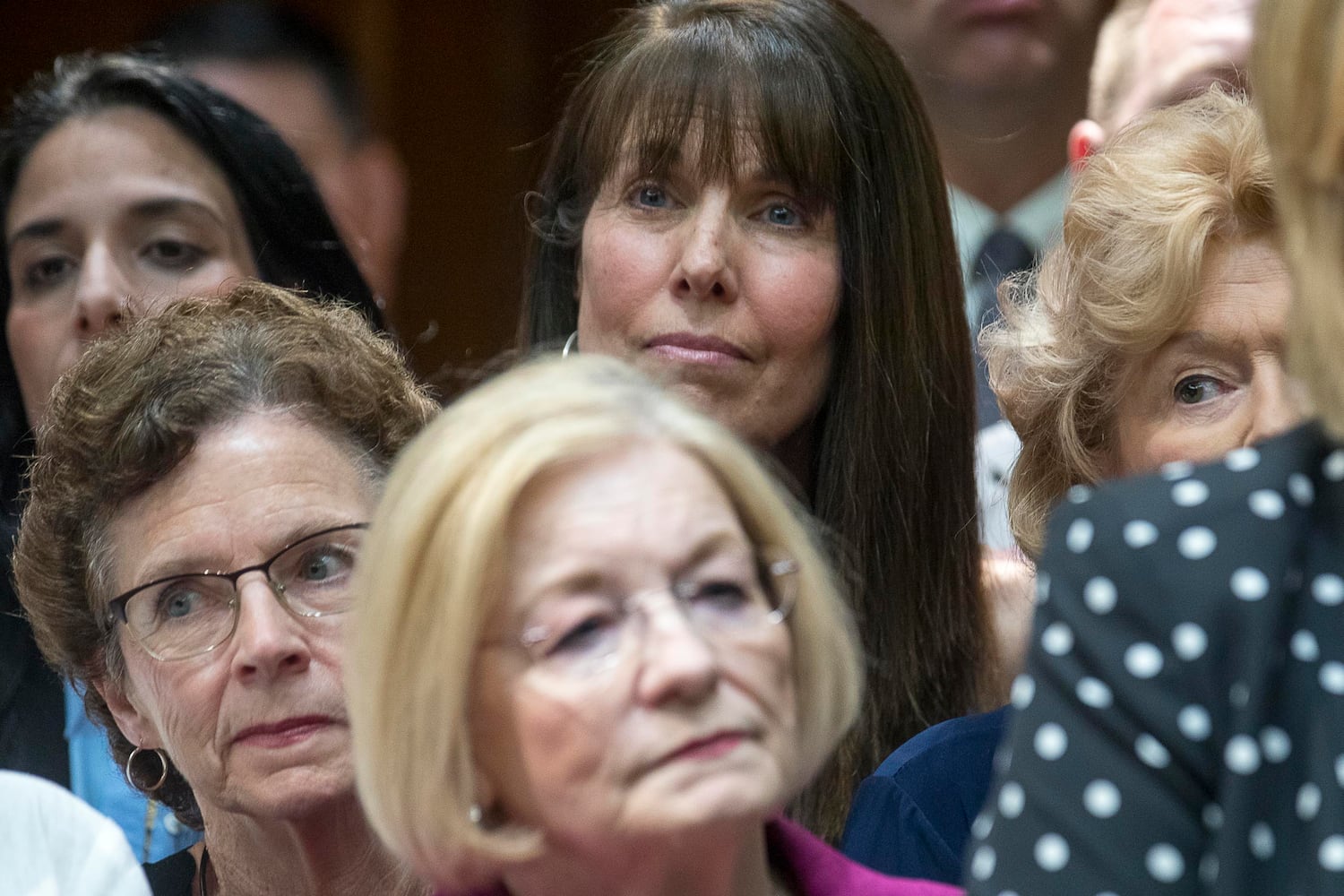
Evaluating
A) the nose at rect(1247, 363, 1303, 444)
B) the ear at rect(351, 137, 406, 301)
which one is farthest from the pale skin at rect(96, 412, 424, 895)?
the ear at rect(351, 137, 406, 301)

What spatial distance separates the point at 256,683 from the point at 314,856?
219mm

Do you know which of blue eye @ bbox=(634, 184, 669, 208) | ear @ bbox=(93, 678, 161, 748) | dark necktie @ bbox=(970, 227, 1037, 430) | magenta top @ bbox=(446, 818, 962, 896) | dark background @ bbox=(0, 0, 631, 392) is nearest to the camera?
magenta top @ bbox=(446, 818, 962, 896)

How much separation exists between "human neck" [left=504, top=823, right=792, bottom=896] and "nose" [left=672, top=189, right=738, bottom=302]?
0.99 meters

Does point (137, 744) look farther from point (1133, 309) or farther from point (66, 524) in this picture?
point (1133, 309)

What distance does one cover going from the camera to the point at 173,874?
218cm

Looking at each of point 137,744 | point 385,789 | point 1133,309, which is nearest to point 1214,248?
point 1133,309

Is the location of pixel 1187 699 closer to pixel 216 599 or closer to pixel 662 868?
pixel 662 868

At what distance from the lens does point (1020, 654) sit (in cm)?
251

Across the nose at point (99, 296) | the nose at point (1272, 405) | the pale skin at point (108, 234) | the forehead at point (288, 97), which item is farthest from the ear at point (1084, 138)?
the forehead at point (288, 97)

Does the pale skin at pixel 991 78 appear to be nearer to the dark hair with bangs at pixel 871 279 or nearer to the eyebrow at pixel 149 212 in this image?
the dark hair with bangs at pixel 871 279

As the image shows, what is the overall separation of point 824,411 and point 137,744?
966mm

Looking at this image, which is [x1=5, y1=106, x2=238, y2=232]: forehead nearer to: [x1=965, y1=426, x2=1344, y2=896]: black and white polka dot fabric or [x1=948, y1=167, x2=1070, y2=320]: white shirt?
[x1=948, y1=167, x2=1070, y2=320]: white shirt

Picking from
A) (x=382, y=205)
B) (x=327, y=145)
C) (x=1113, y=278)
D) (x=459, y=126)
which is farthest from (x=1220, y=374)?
(x=459, y=126)

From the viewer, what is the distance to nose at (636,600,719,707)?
139 centimetres
